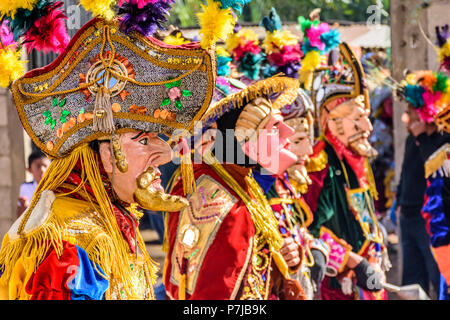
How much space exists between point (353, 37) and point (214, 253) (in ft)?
27.1

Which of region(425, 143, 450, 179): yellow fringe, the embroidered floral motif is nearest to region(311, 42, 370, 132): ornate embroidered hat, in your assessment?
region(425, 143, 450, 179): yellow fringe

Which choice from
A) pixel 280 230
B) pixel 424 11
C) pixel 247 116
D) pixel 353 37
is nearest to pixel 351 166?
pixel 280 230

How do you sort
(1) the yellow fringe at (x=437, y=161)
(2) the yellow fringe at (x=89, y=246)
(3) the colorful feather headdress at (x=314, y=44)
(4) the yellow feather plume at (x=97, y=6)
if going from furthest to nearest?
(3) the colorful feather headdress at (x=314, y=44), (1) the yellow fringe at (x=437, y=161), (4) the yellow feather plume at (x=97, y=6), (2) the yellow fringe at (x=89, y=246)

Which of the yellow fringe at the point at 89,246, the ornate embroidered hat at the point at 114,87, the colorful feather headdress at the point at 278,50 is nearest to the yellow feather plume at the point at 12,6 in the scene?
the ornate embroidered hat at the point at 114,87

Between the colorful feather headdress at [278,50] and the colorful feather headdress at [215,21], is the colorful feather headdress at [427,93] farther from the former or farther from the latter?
the colorful feather headdress at [215,21]

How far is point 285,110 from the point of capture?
5.55 metres

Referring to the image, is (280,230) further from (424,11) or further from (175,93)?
(424,11)

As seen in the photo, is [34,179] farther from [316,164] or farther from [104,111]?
[104,111]

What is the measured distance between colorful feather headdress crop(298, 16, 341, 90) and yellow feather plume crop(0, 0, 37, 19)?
3.24m

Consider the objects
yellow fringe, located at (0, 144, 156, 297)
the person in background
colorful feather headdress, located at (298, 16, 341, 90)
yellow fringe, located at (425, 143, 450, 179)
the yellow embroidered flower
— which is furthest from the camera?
the yellow embroidered flower

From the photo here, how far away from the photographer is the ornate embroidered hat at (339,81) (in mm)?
6332

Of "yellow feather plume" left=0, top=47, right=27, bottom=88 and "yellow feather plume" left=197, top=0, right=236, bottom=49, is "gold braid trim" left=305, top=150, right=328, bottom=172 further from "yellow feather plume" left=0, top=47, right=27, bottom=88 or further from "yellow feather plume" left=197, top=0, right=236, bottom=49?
"yellow feather plume" left=0, top=47, right=27, bottom=88

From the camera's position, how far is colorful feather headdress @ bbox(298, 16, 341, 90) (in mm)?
5840

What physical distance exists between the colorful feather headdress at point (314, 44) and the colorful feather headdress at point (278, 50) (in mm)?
201
